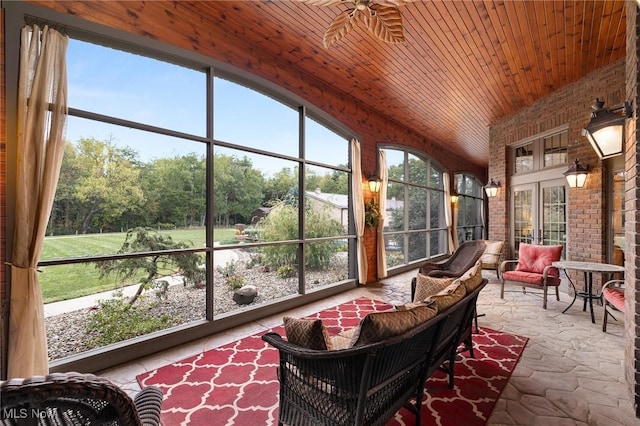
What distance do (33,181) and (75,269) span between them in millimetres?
864

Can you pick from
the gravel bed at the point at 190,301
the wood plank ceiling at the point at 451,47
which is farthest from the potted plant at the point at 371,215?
the wood plank ceiling at the point at 451,47

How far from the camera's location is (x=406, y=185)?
7.48 meters

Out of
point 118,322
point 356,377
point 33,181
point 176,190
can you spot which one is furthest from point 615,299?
point 33,181

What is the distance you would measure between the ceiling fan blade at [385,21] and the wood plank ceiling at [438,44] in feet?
2.52

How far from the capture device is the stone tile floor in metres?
2.10

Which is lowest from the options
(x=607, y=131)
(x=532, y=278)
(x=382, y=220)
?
(x=532, y=278)

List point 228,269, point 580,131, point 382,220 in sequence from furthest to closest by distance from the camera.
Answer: point 382,220 → point 580,131 → point 228,269

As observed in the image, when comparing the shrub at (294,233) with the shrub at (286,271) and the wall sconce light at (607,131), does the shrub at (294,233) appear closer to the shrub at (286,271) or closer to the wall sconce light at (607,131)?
the shrub at (286,271)

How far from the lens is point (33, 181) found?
7.53 feet

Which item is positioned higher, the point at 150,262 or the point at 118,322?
the point at 150,262

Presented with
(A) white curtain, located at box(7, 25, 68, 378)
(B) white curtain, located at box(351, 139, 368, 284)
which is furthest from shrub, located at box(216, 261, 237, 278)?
(B) white curtain, located at box(351, 139, 368, 284)

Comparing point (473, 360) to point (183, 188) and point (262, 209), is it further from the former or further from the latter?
point (183, 188)

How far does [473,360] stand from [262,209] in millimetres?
3162

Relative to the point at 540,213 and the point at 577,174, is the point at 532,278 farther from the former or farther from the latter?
the point at 540,213
